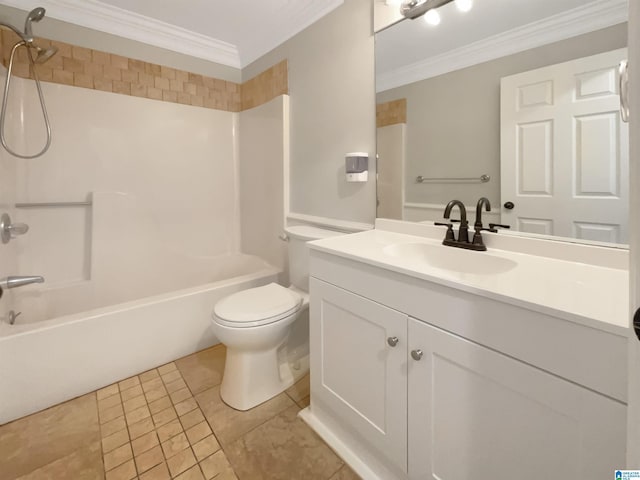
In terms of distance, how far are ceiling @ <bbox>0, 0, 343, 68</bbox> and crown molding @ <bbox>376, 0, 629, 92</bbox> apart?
26.0 inches

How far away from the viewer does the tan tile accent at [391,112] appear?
153cm

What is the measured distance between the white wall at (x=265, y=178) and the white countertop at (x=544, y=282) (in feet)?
3.77

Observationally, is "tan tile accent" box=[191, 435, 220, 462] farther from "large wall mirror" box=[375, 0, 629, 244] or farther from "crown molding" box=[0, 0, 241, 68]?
"crown molding" box=[0, 0, 241, 68]

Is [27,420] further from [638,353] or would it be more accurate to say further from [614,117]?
[614,117]

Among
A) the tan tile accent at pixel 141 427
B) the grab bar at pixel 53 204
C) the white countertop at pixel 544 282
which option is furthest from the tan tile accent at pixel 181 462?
the grab bar at pixel 53 204

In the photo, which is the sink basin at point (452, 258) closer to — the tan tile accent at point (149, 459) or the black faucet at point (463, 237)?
the black faucet at point (463, 237)

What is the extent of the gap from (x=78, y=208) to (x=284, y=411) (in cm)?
184

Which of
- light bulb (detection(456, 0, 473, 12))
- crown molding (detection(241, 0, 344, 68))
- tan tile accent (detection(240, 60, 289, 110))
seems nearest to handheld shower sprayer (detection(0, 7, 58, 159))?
tan tile accent (detection(240, 60, 289, 110))

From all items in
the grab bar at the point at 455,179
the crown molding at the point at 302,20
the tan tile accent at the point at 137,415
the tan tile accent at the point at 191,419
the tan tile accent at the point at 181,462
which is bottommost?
the tan tile accent at the point at 181,462

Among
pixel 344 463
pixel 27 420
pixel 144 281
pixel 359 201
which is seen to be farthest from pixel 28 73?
pixel 344 463

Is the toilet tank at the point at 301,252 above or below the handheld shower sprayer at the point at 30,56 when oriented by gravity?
below

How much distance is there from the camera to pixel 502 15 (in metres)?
1.18

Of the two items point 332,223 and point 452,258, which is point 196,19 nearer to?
point 332,223

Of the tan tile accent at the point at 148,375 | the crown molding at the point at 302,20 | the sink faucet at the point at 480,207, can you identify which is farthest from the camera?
the crown molding at the point at 302,20
